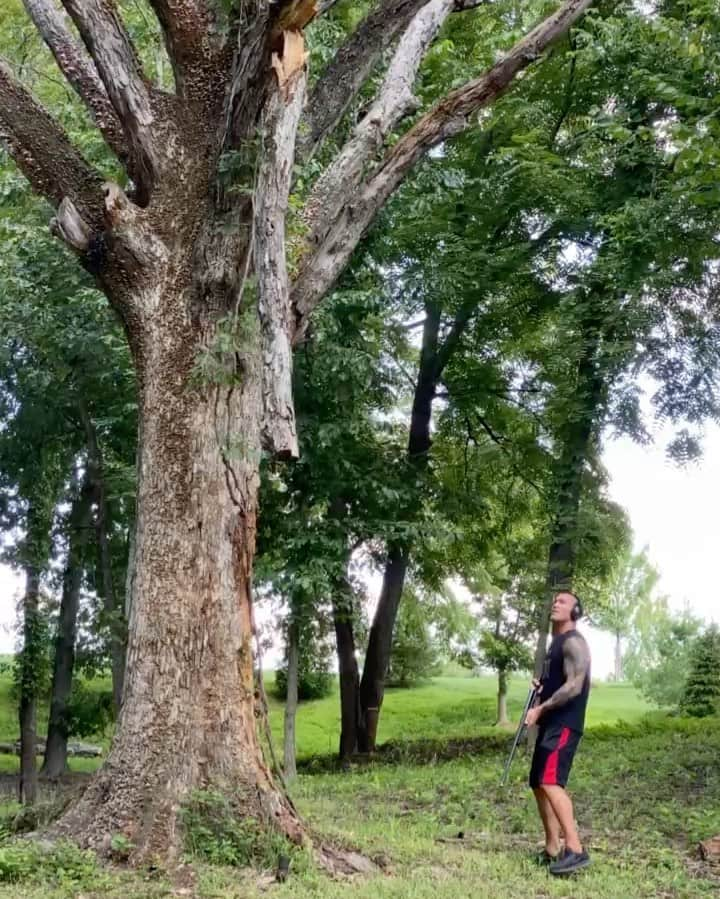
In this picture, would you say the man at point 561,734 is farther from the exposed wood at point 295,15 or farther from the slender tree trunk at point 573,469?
the slender tree trunk at point 573,469

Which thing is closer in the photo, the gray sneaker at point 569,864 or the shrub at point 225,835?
the shrub at point 225,835

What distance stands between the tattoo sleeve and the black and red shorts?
17 centimetres

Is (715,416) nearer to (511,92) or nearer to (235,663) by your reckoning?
(511,92)

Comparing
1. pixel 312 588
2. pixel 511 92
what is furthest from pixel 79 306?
pixel 511 92

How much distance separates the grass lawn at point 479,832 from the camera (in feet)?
16.8

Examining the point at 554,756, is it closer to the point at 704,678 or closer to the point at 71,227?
the point at 71,227

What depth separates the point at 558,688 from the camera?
6543mm

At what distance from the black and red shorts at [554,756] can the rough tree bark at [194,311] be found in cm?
163

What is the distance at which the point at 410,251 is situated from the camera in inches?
578

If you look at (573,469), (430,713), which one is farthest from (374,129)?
(430,713)

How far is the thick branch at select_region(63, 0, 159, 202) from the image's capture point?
21.4 ft

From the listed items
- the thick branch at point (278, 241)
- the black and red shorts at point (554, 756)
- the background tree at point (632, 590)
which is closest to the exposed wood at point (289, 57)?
the thick branch at point (278, 241)

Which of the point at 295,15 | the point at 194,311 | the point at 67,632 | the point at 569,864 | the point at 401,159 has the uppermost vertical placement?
the point at 295,15

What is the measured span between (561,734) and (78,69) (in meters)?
5.71
